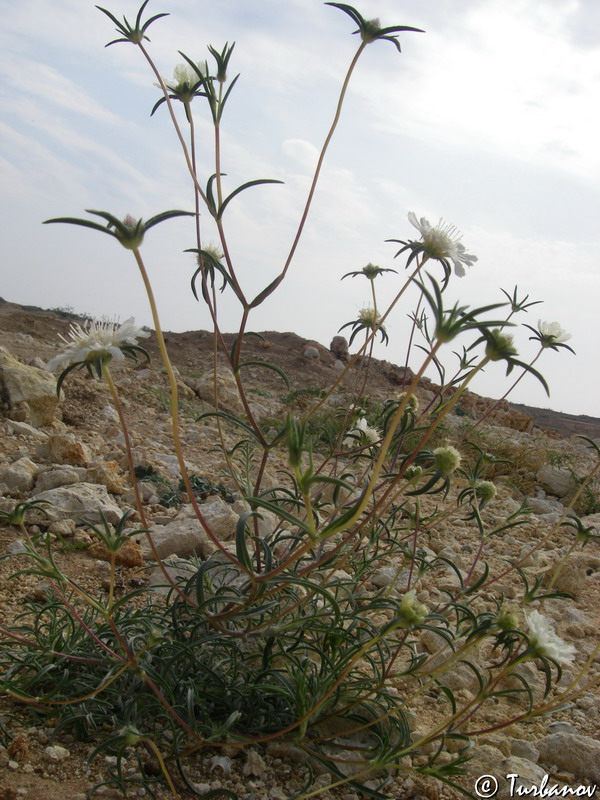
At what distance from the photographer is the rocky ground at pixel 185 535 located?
1.61m

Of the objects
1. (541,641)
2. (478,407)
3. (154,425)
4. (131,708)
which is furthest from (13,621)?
(478,407)

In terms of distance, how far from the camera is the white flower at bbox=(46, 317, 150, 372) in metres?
1.54

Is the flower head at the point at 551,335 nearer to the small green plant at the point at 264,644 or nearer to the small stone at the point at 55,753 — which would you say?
the small green plant at the point at 264,644

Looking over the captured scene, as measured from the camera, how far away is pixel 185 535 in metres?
2.83

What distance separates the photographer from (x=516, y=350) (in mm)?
1385

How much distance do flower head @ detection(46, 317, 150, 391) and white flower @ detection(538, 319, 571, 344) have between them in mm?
1519

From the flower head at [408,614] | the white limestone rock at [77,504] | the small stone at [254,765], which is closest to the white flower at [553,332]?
the flower head at [408,614]

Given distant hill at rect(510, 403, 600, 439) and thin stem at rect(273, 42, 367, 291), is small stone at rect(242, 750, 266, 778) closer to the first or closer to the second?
thin stem at rect(273, 42, 367, 291)

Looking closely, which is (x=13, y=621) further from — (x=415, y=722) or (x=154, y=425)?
(x=154, y=425)

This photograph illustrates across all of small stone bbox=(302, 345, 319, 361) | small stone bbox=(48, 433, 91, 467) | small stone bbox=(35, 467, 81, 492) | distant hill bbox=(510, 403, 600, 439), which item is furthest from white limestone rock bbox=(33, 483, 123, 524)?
distant hill bbox=(510, 403, 600, 439)

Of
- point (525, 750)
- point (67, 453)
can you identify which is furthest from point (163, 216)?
point (67, 453)

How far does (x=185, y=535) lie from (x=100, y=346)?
1.49m

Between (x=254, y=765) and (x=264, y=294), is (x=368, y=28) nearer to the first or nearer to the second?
(x=264, y=294)

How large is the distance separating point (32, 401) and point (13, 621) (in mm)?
2545
